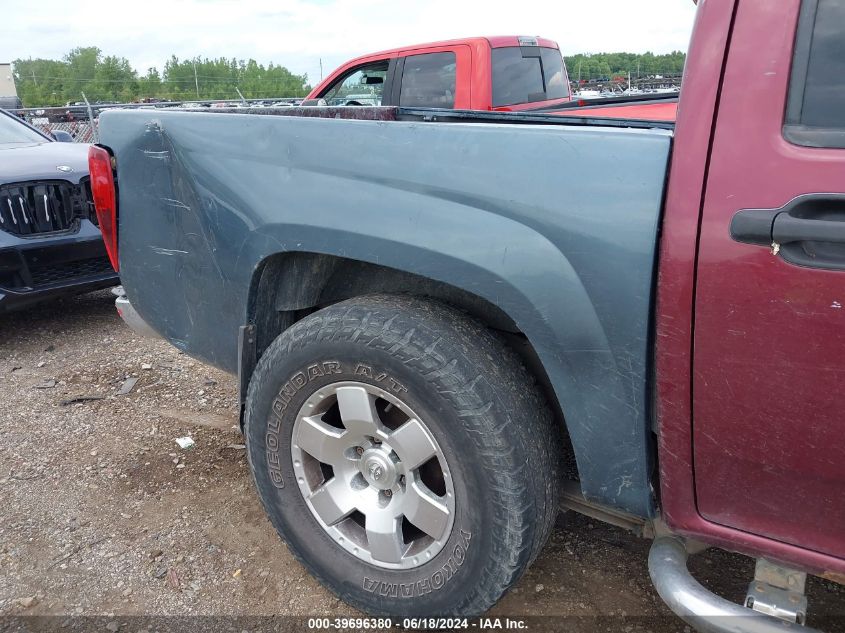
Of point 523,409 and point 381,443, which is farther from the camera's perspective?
point 381,443

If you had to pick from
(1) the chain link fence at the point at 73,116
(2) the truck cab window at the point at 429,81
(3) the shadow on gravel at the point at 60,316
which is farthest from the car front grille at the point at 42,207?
(1) the chain link fence at the point at 73,116

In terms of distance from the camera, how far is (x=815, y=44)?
4.27ft

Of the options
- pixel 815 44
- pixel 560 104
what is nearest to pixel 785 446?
pixel 815 44

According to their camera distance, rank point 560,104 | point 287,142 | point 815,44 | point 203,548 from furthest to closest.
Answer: point 560,104, point 203,548, point 287,142, point 815,44

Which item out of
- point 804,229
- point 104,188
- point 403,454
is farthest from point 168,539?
point 804,229

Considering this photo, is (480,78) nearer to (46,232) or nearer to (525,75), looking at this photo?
(525,75)

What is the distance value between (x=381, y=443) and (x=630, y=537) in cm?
118

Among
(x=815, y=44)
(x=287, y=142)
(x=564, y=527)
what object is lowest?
(x=564, y=527)

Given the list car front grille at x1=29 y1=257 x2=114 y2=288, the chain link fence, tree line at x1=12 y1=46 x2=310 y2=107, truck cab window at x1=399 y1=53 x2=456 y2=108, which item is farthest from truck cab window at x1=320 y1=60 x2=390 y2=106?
tree line at x1=12 y1=46 x2=310 y2=107

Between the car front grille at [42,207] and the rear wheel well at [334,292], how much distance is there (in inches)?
118

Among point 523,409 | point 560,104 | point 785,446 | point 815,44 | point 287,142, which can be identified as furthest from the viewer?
point 560,104

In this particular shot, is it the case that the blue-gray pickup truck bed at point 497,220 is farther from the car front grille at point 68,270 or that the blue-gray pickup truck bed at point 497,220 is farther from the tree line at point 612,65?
the tree line at point 612,65

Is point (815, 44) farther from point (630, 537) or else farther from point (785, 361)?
point (630, 537)

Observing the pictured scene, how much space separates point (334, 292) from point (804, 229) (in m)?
1.50
